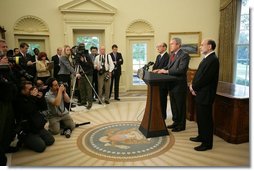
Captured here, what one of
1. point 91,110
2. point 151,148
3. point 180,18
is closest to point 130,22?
point 180,18

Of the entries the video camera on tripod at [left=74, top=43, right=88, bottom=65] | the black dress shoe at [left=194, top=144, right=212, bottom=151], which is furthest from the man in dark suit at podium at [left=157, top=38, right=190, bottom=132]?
the video camera on tripod at [left=74, top=43, right=88, bottom=65]

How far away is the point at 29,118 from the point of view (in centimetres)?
285

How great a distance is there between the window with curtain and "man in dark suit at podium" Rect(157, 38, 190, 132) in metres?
3.58

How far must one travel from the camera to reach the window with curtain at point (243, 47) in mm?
6137

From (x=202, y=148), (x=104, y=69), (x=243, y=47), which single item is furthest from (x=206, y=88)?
(x=243, y=47)

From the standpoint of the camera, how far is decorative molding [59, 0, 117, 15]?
6.18m

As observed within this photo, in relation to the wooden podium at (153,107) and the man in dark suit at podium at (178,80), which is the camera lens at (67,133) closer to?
the wooden podium at (153,107)

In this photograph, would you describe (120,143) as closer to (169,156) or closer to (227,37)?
(169,156)

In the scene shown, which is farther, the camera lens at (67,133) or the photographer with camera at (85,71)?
the photographer with camera at (85,71)

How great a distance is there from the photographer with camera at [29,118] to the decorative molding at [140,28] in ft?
14.6

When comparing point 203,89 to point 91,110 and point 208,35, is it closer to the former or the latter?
point 91,110

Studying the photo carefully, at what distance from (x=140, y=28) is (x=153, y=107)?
4.26 m

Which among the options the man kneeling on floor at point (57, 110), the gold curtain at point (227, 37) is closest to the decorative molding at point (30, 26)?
the man kneeling on floor at point (57, 110)

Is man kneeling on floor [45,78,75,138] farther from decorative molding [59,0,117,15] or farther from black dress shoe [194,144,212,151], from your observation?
decorative molding [59,0,117,15]
